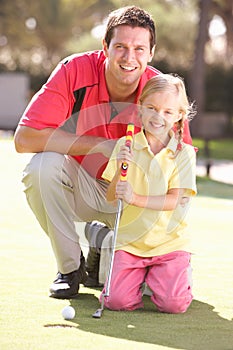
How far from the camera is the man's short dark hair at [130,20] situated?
4930 mm

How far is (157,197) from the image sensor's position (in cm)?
467

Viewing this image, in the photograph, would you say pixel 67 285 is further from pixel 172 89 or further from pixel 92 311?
pixel 172 89

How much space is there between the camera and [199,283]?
5.27 m

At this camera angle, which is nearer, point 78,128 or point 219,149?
point 78,128

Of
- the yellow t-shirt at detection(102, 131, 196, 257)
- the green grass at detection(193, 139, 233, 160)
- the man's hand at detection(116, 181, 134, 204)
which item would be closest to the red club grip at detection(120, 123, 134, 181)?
the man's hand at detection(116, 181, 134, 204)

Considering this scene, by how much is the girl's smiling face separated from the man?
0.25 meters

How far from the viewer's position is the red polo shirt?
495cm

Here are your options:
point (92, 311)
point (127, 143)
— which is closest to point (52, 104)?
point (127, 143)

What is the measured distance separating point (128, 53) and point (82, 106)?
0.38 metres

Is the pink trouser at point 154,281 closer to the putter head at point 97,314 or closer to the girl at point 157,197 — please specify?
the girl at point 157,197

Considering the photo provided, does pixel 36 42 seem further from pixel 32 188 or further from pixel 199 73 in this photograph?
pixel 32 188

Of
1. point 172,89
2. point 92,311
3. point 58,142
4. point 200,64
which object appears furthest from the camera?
point 200,64

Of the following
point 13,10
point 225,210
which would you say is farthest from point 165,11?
point 225,210

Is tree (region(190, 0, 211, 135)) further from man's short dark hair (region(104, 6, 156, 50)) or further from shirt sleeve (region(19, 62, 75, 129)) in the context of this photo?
shirt sleeve (region(19, 62, 75, 129))
